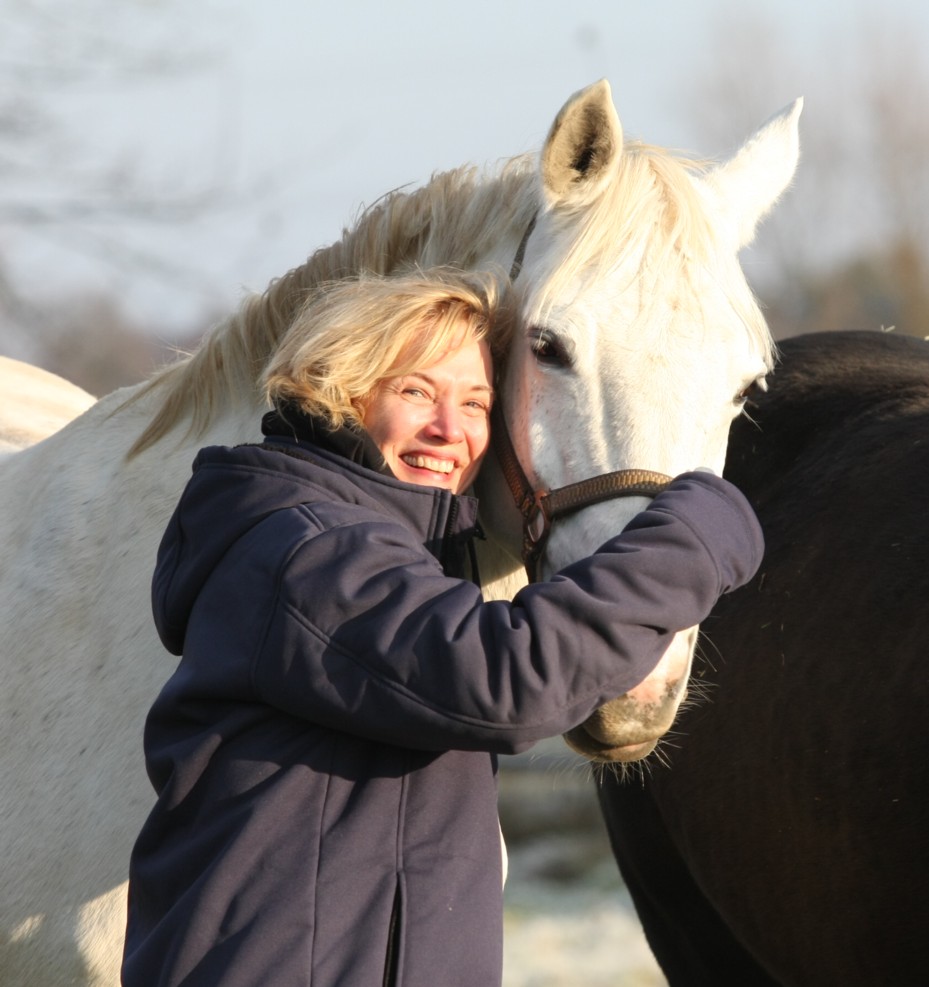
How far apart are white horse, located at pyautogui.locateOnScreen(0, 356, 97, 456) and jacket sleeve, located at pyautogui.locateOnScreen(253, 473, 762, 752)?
180cm

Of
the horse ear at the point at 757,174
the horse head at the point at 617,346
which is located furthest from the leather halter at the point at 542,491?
the horse ear at the point at 757,174

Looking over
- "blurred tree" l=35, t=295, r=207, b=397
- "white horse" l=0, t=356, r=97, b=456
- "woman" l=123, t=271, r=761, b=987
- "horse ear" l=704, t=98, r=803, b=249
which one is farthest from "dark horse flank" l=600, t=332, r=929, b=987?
"white horse" l=0, t=356, r=97, b=456

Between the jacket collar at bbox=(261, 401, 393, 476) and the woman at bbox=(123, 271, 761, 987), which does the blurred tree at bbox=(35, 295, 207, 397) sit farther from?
the woman at bbox=(123, 271, 761, 987)

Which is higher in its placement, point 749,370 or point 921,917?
point 749,370

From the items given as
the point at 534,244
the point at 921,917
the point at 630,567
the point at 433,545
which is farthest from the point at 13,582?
the point at 921,917

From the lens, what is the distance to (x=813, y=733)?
2.76 m

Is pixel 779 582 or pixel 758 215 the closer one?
pixel 758 215

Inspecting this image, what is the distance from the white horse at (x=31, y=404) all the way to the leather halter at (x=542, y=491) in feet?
5.40

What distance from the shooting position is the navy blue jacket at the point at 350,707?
1688mm

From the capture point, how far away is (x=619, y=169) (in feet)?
6.95

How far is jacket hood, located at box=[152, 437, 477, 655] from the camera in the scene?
1.81 metres

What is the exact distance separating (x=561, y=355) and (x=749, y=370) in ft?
1.01

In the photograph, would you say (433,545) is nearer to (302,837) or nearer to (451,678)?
(451,678)

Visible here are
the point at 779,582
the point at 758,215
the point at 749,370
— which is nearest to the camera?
the point at 749,370
